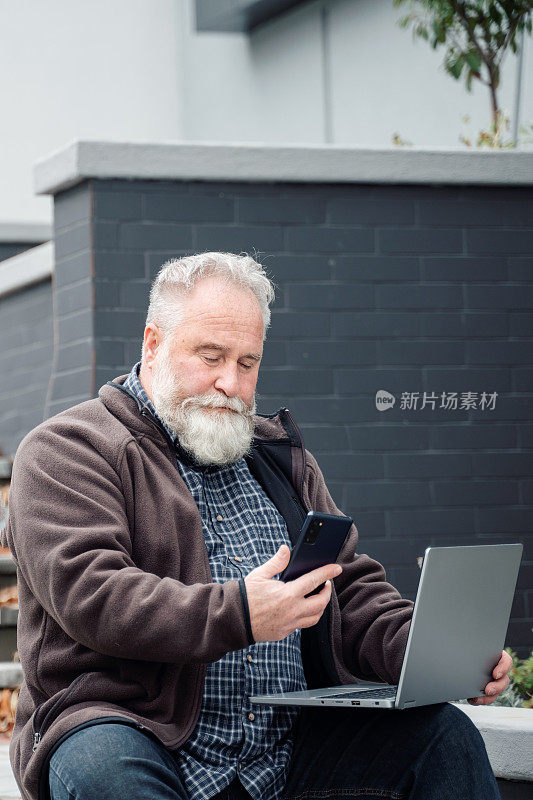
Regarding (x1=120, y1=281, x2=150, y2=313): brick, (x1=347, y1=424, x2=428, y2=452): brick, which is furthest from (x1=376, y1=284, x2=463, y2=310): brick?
(x1=120, y1=281, x2=150, y2=313): brick

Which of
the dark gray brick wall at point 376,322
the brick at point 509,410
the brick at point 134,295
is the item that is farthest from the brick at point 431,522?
the brick at point 134,295

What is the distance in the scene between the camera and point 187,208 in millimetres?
4660

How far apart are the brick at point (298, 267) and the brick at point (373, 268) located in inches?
1.6

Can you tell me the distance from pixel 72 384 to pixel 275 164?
117 centimetres

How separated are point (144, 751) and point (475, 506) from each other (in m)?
2.84

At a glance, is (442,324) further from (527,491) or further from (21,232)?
(21,232)

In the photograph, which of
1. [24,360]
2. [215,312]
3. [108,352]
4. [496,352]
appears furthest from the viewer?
[24,360]

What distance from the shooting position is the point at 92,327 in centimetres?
454

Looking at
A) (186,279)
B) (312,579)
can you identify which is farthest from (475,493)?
(312,579)

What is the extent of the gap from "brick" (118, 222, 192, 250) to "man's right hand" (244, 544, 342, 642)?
2527mm

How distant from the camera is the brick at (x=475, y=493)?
15.7 feet

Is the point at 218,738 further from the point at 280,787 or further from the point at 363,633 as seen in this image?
the point at 363,633

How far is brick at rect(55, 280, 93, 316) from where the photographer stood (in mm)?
4578

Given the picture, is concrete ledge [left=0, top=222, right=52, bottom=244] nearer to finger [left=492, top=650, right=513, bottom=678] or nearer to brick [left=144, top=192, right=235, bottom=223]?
brick [left=144, top=192, right=235, bottom=223]
